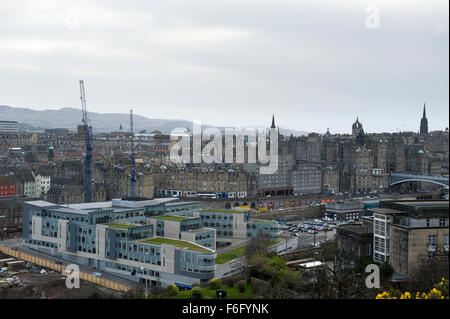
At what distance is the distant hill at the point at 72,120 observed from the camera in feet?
345

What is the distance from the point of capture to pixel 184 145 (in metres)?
48.6


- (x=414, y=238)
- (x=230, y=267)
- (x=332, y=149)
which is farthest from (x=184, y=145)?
(x=414, y=238)

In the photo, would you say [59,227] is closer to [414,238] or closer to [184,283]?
[184,283]

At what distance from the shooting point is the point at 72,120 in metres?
120

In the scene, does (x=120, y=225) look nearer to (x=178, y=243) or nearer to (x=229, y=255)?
(x=178, y=243)

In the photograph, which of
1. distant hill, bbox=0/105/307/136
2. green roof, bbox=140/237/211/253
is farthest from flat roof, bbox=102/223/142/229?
distant hill, bbox=0/105/307/136

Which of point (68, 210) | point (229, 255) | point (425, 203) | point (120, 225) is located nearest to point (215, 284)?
point (229, 255)

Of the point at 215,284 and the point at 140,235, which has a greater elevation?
the point at 140,235

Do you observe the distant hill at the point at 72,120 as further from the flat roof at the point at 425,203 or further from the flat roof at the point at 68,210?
the flat roof at the point at 425,203

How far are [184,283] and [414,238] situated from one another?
5691 mm

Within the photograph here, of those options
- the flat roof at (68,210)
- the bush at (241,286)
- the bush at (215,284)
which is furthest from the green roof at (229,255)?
the flat roof at (68,210)

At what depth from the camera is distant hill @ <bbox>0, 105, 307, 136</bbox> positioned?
105 m

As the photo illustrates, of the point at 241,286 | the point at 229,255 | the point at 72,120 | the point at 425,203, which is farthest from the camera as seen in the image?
the point at 72,120
